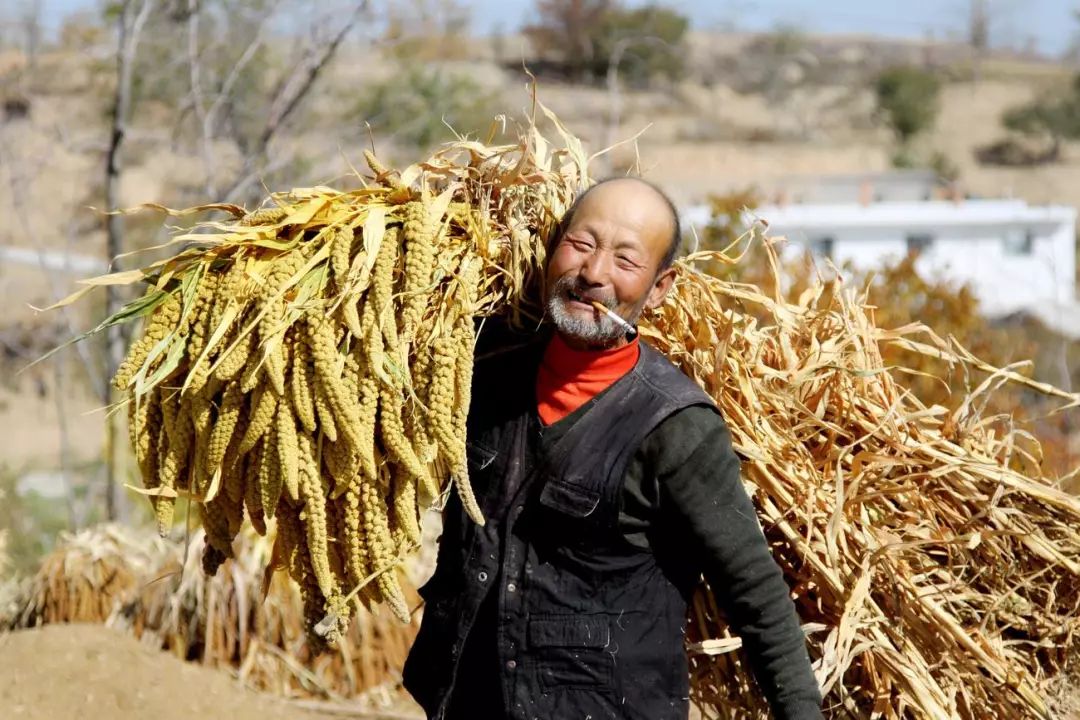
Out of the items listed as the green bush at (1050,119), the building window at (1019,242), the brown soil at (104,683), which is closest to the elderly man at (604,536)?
the brown soil at (104,683)

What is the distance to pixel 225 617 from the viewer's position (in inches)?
234

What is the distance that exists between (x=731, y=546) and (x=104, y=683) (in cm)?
309

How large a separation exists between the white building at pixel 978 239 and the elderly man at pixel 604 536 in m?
26.1

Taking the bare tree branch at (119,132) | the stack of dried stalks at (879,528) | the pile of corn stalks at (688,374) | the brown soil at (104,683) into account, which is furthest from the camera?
the bare tree branch at (119,132)

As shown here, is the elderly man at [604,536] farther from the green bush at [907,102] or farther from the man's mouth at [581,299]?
the green bush at [907,102]

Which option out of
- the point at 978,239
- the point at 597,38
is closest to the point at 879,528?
the point at 978,239

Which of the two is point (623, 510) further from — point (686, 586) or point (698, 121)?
point (698, 121)

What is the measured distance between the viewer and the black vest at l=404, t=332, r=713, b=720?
2621 millimetres

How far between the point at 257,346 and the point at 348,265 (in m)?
0.24

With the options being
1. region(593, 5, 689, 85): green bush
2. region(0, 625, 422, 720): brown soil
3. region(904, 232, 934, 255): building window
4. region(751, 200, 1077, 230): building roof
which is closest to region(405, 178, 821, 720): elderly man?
region(0, 625, 422, 720): brown soil

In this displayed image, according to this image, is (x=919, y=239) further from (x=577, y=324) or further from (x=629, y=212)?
(x=577, y=324)

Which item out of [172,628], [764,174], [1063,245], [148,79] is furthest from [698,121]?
[172,628]

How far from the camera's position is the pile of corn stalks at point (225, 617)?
5.92 metres

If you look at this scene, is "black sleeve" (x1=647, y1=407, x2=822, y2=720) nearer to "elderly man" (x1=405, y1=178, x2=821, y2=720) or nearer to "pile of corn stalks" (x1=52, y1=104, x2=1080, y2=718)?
"elderly man" (x1=405, y1=178, x2=821, y2=720)
